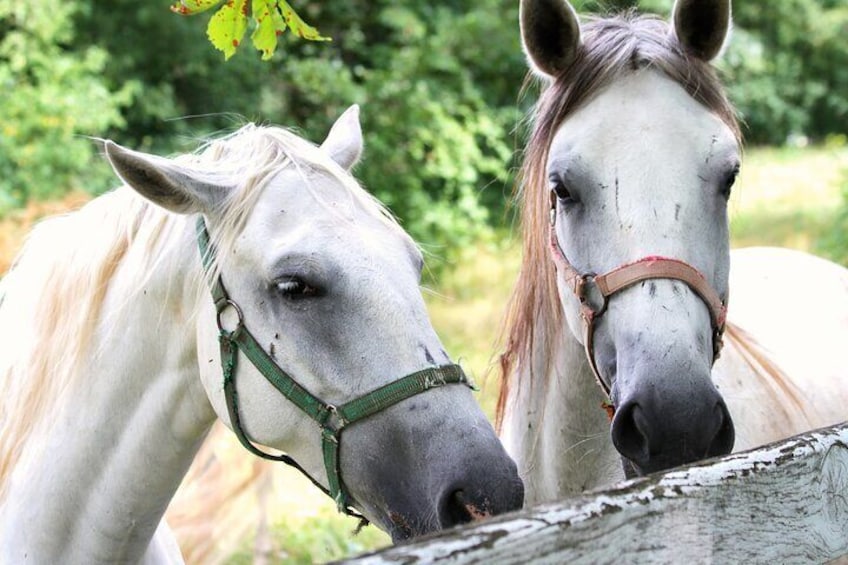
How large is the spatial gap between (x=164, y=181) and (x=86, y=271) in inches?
15.3

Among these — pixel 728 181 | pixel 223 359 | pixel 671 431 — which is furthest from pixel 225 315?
pixel 728 181

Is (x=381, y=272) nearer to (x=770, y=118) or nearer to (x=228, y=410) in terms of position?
(x=228, y=410)

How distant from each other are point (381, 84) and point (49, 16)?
3.42 m

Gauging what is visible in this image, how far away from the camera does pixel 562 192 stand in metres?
2.39

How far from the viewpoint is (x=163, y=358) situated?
2.17 metres

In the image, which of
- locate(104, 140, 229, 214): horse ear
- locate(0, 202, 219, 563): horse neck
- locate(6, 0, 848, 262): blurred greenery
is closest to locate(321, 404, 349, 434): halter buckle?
locate(0, 202, 219, 563): horse neck

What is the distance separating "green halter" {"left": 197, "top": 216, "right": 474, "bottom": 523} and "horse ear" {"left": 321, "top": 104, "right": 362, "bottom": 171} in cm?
47

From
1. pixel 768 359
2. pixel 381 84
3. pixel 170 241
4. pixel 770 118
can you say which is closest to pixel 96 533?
pixel 170 241

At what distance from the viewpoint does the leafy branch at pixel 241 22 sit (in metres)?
2.14

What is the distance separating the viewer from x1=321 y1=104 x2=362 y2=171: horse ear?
2.44 metres

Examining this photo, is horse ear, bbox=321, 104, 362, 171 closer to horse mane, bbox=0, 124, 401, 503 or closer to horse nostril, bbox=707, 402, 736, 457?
horse mane, bbox=0, 124, 401, 503

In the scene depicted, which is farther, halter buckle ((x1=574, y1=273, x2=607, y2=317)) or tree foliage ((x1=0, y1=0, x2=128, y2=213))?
tree foliage ((x1=0, y1=0, x2=128, y2=213))

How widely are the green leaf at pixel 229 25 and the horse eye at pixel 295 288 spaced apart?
21.8 inches

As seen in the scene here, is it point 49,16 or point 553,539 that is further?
point 49,16
